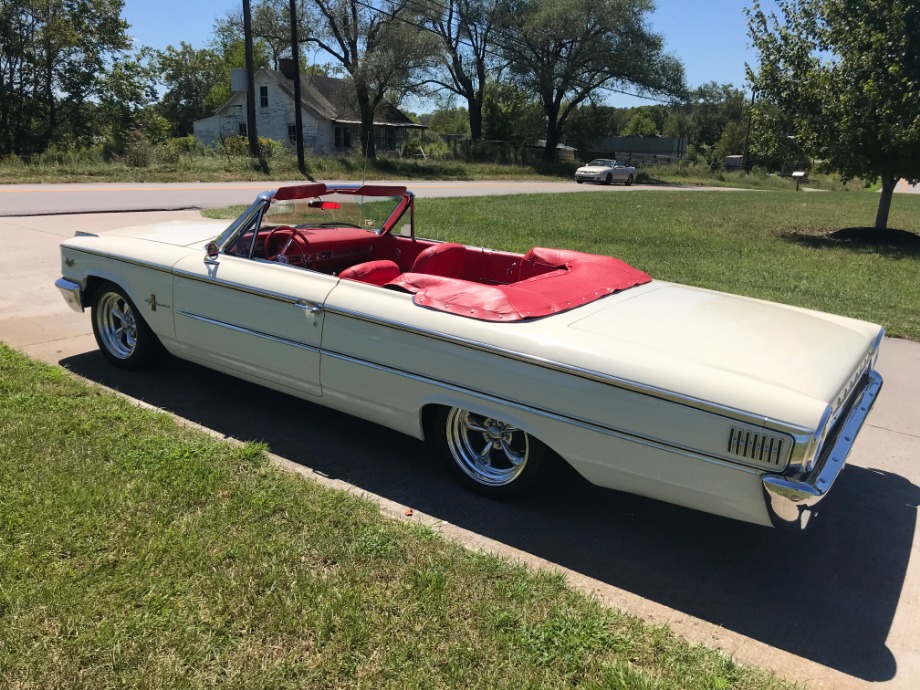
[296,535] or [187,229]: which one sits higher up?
[187,229]

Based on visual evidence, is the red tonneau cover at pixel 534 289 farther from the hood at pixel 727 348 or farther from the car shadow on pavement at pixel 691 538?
the car shadow on pavement at pixel 691 538

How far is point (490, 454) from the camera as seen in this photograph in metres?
3.71

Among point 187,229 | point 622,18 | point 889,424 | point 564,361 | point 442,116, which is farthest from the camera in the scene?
point 442,116

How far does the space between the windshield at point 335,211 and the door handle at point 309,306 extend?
2.79ft

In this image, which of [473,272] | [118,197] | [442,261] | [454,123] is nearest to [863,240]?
[473,272]

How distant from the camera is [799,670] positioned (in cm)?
263

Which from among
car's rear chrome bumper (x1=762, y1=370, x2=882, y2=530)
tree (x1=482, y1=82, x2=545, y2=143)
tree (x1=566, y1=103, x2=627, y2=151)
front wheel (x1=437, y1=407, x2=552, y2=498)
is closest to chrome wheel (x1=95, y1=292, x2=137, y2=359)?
front wheel (x1=437, y1=407, x2=552, y2=498)

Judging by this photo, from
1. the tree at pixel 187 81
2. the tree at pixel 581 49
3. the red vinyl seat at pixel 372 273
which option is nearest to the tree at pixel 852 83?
the red vinyl seat at pixel 372 273

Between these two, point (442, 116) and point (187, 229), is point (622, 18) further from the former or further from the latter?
point (442, 116)

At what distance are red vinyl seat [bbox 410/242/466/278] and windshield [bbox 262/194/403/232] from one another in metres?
0.61

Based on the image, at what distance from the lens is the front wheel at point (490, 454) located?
345cm

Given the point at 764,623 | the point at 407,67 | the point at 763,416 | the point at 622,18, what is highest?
the point at 622,18

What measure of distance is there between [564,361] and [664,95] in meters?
48.0

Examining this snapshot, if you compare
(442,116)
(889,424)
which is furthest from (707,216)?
(442,116)
